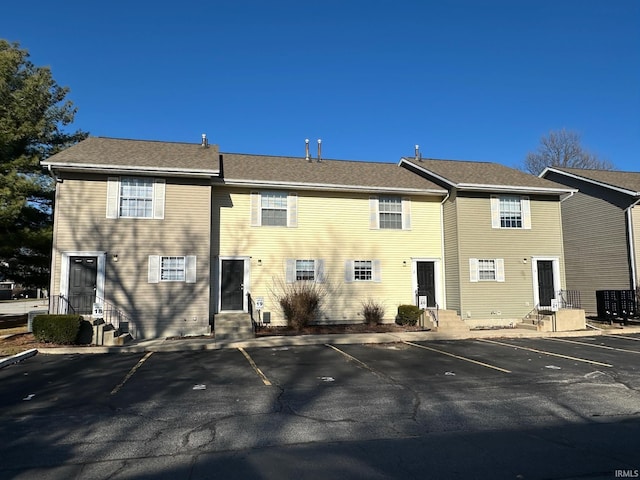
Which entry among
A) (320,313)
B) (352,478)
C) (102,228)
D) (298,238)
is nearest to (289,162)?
(298,238)

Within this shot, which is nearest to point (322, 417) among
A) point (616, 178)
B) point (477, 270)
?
point (477, 270)

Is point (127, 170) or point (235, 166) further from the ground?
point (235, 166)

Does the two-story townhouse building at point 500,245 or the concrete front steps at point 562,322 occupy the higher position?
the two-story townhouse building at point 500,245

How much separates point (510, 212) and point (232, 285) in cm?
1133

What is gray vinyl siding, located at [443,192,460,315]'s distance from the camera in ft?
56.5

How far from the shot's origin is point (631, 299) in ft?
56.3

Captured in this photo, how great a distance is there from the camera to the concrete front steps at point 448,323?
15.6 meters

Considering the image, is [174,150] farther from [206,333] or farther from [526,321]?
[526,321]

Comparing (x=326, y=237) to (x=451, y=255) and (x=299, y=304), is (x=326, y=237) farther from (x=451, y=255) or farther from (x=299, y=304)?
(x=451, y=255)

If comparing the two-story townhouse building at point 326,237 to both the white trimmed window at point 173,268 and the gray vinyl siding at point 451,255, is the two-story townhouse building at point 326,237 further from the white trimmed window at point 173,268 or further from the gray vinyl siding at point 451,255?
the white trimmed window at point 173,268

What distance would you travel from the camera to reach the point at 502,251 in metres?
17.7

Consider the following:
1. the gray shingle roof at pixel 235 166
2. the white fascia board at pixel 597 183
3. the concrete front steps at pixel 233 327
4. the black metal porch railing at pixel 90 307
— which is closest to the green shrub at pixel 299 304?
the concrete front steps at pixel 233 327

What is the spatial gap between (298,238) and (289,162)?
4.06 meters

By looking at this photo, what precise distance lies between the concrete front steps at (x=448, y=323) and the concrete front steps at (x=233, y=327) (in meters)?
6.40
